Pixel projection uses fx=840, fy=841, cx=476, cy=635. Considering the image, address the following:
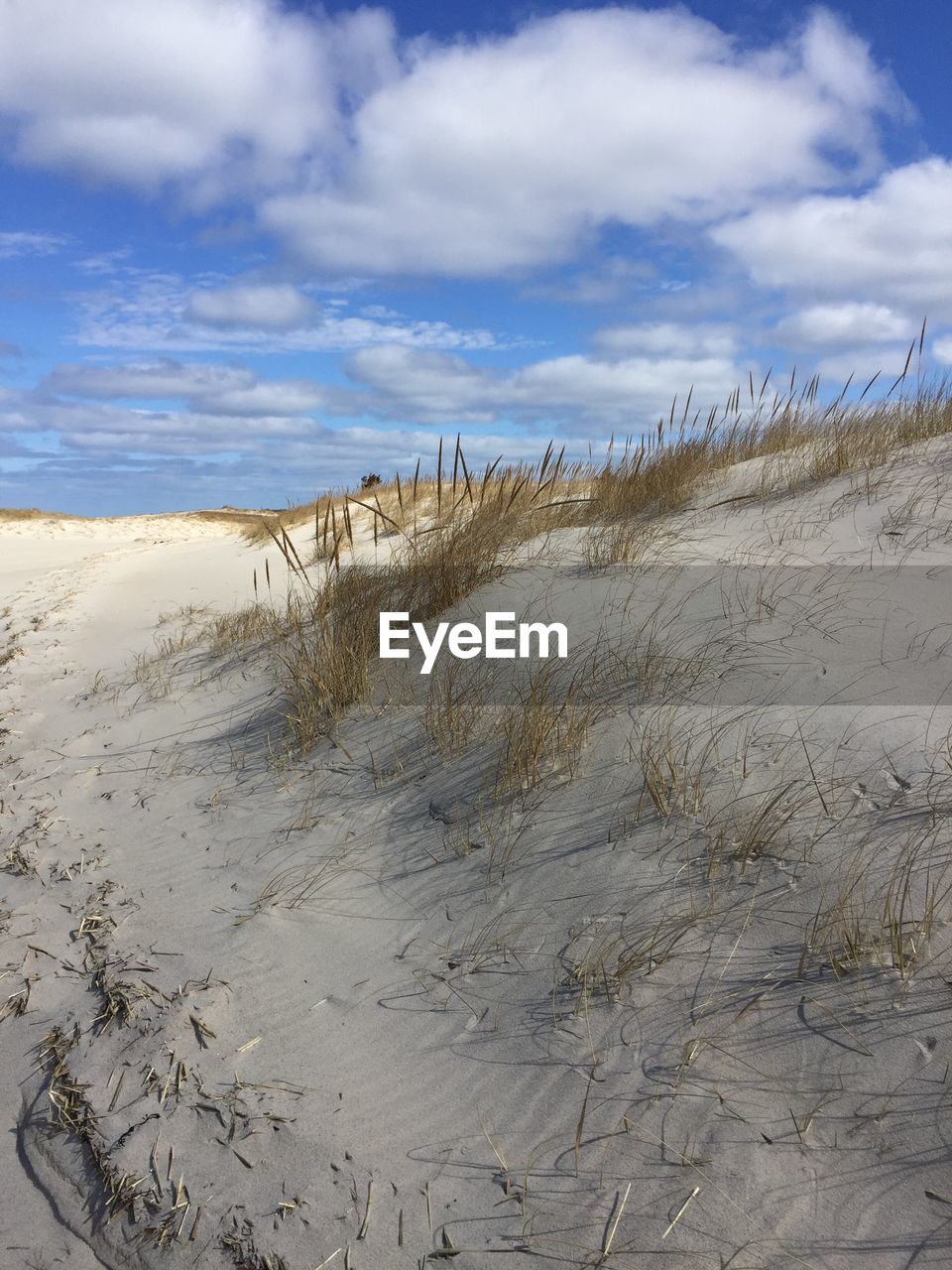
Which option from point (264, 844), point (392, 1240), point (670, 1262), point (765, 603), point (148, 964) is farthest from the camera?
point (765, 603)

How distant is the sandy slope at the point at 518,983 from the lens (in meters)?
2.08

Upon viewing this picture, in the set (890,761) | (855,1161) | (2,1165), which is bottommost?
(2,1165)

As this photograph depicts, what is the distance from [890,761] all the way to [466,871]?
5.50 ft

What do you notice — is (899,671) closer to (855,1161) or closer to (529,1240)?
(855,1161)

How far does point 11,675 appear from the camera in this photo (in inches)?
277

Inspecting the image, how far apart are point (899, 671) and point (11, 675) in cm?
664

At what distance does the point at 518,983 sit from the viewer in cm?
270

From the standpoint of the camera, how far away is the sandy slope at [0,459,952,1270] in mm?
2080

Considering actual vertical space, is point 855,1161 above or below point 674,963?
below

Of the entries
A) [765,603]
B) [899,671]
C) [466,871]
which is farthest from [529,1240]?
[765,603]

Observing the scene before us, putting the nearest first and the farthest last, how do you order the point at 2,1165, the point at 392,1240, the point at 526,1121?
the point at 392,1240 < the point at 526,1121 < the point at 2,1165

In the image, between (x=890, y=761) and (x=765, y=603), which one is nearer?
(x=890, y=761)

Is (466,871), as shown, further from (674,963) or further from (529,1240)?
(529,1240)

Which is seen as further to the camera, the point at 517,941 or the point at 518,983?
the point at 517,941
